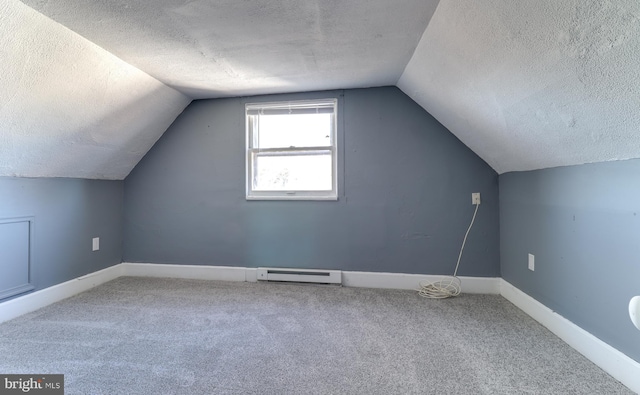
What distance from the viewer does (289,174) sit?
9.86 feet

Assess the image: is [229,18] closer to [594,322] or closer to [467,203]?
[467,203]

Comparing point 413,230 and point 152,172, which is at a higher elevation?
point 152,172

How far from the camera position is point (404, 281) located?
2.73 m

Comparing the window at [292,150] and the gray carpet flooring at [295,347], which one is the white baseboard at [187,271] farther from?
the window at [292,150]

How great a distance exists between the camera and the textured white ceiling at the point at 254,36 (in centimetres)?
153

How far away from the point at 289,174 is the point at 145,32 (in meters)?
1.67

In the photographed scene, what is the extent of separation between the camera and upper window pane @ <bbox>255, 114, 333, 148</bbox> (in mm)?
2928

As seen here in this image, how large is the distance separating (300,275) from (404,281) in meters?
1.04

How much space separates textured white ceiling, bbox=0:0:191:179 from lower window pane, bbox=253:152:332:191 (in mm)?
1101

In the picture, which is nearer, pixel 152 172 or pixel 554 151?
pixel 554 151

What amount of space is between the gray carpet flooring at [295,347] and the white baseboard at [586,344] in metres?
0.05

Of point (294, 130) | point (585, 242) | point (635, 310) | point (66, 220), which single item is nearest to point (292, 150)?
point (294, 130)

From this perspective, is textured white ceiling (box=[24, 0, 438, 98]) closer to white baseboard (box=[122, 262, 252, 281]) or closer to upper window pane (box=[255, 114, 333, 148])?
upper window pane (box=[255, 114, 333, 148])

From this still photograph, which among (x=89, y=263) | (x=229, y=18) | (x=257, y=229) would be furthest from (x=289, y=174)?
(x=89, y=263)
